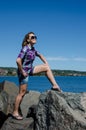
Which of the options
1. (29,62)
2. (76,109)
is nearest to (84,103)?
(76,109)

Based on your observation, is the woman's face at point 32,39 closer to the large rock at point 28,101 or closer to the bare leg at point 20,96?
the bare leg at point 20,96

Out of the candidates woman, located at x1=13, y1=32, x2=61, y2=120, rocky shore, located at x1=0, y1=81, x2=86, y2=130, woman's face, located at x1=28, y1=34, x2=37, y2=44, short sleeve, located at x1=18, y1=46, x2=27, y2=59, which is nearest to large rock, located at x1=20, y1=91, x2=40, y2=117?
rocky shore, located at x1=0, y1=81, x2=86, y2=130

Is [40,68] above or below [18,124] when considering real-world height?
above

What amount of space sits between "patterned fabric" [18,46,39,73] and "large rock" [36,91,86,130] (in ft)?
3.47

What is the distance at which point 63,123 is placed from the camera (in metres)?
9.79

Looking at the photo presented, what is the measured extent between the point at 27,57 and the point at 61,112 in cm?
196

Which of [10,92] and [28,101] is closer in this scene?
[28,101]

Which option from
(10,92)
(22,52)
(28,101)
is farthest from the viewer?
(10,92)

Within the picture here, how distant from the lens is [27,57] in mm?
10969

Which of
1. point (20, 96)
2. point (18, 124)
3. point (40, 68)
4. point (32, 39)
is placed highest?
point (32, 39)

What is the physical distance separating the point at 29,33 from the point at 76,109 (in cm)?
251

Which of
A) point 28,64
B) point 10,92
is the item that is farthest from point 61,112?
point 10,92

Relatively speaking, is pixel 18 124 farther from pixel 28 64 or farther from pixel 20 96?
pixel 28 64

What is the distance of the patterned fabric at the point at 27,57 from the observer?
430 inches
